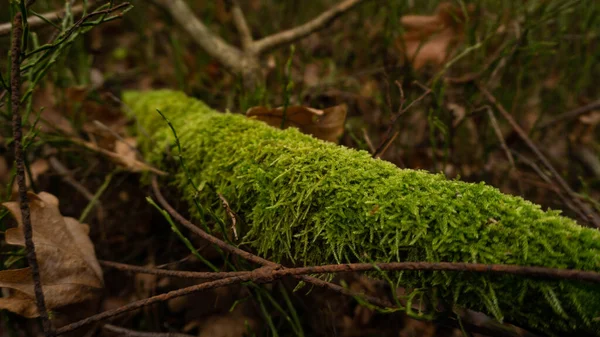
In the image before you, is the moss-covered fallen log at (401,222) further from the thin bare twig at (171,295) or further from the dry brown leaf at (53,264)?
the dry brown leaf at (53,264)

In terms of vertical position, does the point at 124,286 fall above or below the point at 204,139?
below

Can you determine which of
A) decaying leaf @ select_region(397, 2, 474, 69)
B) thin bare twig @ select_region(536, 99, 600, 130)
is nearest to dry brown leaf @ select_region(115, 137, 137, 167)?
decaying leaf @ select_region(397, 2, 474, 69)

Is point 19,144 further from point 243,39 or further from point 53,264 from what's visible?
point 243,39

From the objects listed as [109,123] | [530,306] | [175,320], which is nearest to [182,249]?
[175,320]

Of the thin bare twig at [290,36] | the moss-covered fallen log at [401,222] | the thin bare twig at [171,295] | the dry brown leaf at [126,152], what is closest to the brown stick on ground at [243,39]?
the thin bare twig at [290,36]

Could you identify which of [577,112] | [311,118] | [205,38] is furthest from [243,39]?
[577,112]

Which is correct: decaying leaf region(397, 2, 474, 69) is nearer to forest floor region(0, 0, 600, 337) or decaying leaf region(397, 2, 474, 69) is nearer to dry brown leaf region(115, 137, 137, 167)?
forest floor region(0, 0, 600, 337)

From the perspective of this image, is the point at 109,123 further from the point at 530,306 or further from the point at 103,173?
the point at 530,306
